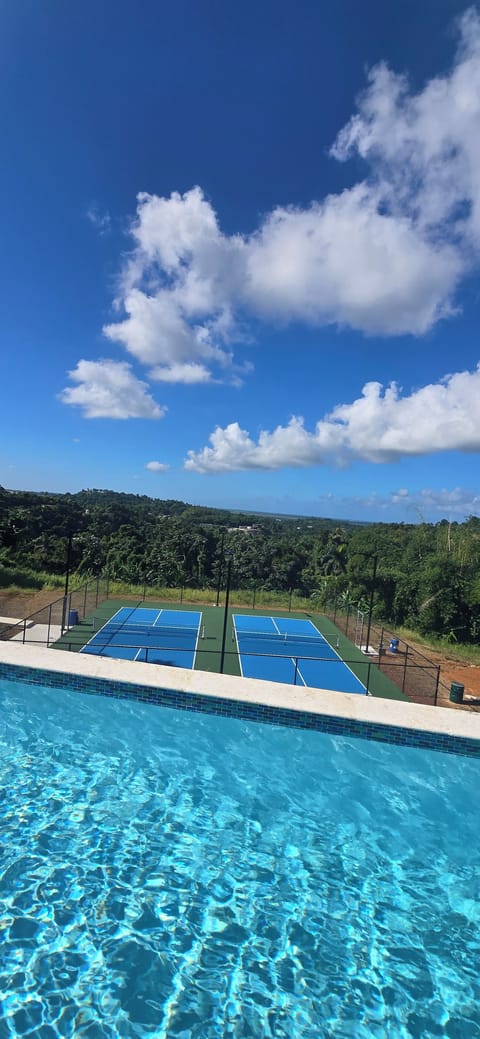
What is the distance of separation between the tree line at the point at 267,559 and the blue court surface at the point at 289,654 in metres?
2.22

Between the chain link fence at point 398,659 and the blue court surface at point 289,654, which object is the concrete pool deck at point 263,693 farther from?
the blue court surface at point 289,654

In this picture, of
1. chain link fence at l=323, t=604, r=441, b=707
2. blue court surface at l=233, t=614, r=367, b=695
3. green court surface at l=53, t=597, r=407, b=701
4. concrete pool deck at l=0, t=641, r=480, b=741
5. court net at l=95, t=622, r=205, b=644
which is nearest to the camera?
concrete pool deck at l=0, t=641, r=480, b=741

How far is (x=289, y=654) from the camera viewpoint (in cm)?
1387

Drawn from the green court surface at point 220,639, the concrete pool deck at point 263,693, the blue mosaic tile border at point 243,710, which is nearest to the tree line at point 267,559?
the green court surface at point 220,639

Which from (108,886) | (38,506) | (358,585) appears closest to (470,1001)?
(108,886)

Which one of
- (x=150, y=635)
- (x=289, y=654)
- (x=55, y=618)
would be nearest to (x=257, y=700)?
(x=289, y=654)

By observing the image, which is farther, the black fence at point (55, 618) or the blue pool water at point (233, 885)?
the black fence at point (55, 618)

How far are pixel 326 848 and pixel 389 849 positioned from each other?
26.1 inches

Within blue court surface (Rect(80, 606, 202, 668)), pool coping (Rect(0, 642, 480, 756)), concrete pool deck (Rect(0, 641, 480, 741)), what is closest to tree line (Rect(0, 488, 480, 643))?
blue court surface (Rect(80, 606, 202, 668))

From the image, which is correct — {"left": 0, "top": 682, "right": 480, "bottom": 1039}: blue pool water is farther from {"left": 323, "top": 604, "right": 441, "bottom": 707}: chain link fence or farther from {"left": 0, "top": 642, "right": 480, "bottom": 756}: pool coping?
{"left": 323, "top": 604, "right": 441, "bottom": 707}: chain link fence

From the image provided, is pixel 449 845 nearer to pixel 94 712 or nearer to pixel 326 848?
pixel 326 848

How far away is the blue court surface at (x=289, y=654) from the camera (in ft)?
37.3

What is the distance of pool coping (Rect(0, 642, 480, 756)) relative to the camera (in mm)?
6535

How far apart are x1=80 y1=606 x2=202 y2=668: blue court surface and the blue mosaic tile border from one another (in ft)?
10.6
